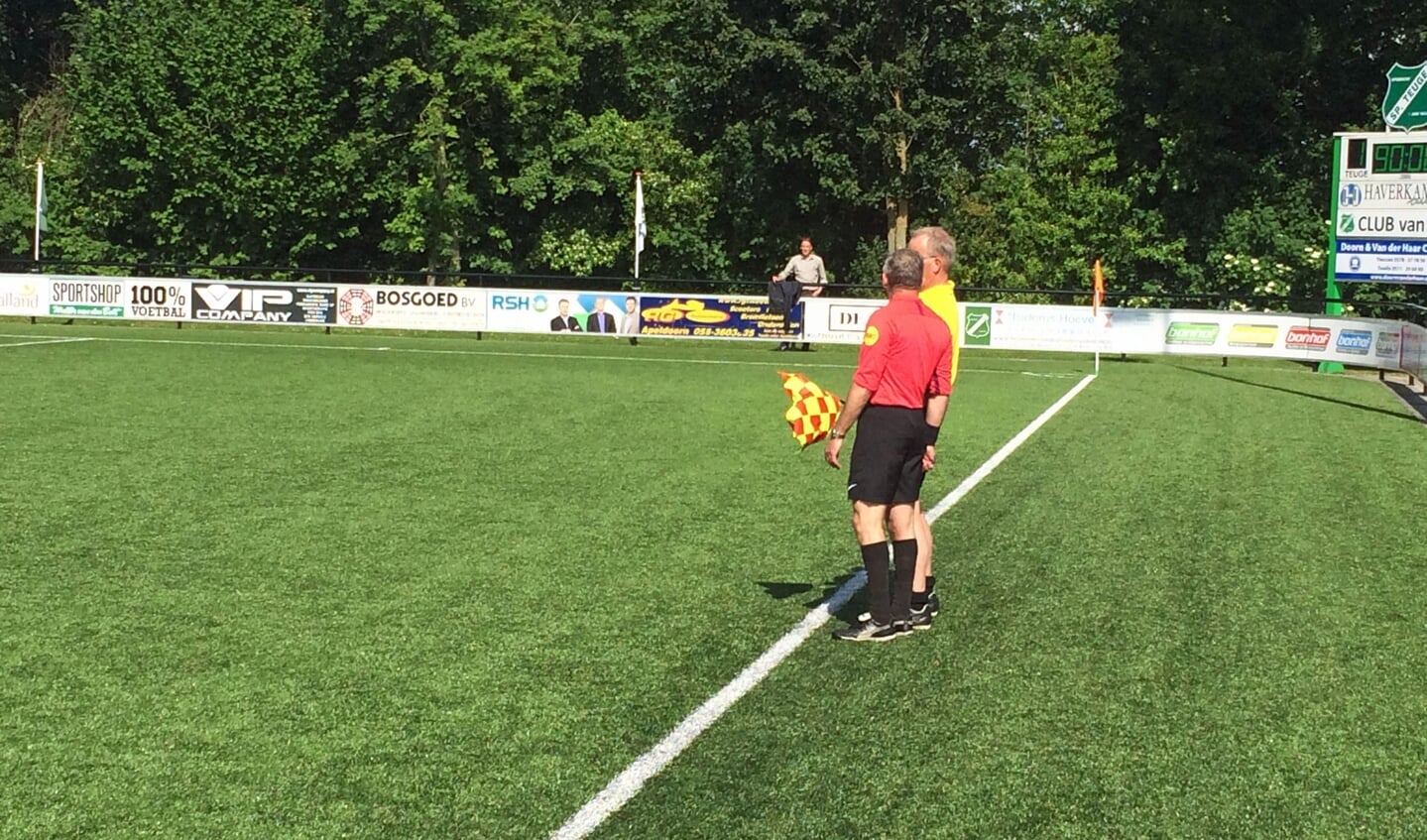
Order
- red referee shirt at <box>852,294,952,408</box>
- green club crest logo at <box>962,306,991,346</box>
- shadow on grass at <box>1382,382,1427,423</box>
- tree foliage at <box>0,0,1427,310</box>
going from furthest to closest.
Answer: tree foliage at <box>0,0,1427,310</box>
green club crest logo at <box>962,306,991,346</box>
shadow on grass at <box>1382,382,1427,423</box>
red referee shirt at <box>852,294,952,408</box>

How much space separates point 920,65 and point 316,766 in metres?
41.5

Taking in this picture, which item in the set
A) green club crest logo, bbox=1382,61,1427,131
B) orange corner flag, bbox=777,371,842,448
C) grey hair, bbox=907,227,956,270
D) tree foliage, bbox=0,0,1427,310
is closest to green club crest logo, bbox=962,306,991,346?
green club crest logo, bbox=1382,61,1427,131

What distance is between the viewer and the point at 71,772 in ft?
14.3

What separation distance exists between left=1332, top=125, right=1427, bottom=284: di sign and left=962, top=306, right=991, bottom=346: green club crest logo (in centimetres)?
638

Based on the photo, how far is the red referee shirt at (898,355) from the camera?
19.3 ft

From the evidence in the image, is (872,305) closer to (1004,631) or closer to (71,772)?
(1004,631)

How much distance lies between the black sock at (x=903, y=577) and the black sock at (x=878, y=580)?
74mm

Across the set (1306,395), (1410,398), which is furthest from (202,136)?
(1410,398)

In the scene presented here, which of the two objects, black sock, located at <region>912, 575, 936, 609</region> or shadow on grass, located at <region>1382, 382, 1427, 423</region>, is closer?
black sock, located at <region>912, 575, 936, 609</region>

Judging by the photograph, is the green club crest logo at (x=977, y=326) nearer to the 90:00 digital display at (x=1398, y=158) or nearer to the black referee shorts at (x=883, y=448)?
the 90:00 digital display at (x=1398, y=158)

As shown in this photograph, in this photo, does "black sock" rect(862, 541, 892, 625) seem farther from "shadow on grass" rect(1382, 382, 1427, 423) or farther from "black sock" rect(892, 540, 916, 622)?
"shadow on grass" rect(1382, 382, 1427, 423)

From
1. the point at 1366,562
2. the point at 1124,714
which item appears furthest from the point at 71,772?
the point at 1366,562

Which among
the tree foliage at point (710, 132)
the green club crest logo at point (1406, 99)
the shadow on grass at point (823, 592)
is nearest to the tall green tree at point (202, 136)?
the tree foliage at point (710, 132)

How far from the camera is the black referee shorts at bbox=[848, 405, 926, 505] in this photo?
5.93 meters
